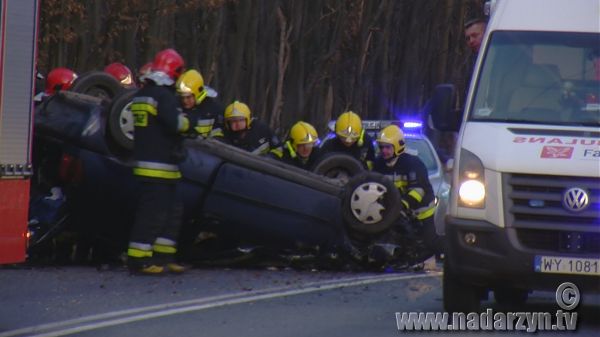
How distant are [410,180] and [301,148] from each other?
4.19 feet

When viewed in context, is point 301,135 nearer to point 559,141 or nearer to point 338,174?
point 338,174

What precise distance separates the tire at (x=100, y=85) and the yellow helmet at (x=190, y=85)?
1342 mm

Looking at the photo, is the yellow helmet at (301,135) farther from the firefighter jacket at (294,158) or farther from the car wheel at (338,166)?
the car wheel at (338,166)

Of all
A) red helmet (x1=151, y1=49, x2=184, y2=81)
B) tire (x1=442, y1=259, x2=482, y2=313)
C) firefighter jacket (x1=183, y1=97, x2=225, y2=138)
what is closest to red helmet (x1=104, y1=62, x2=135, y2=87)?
firefighter jacket (x1=183, y1=97, x2=225, y2=138)

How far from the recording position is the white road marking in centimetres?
1077

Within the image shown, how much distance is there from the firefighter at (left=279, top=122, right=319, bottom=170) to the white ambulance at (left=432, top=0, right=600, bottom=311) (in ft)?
17.3

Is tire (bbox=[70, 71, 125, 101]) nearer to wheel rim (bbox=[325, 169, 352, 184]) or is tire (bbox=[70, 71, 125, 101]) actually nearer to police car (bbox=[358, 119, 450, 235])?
wheel rim (bbox=[325, 169, 352, 184])

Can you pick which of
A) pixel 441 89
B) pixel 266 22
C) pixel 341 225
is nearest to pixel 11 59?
pixel 441 89

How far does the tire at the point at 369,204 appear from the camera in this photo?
15.1 metres

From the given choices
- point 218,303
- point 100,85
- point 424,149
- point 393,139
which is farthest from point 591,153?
point 424,149

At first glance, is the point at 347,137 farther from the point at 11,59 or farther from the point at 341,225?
the point at 11,59

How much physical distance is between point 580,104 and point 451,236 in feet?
4.42

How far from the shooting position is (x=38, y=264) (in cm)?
1490

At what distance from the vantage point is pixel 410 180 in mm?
16453
